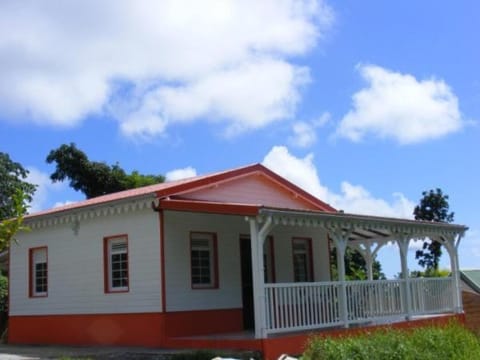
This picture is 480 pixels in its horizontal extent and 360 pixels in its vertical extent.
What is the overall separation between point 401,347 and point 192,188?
755cm

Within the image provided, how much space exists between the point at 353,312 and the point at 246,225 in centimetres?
354

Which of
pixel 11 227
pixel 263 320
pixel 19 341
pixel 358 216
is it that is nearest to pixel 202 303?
pixel 263 320

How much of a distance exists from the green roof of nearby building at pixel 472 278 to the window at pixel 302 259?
9.64 meters

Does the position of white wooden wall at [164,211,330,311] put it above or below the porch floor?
above

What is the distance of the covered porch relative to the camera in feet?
47.5

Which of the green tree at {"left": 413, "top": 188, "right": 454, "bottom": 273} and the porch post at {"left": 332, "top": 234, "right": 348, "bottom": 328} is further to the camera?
the green tree at {"left": 413, "top": 188, "right": 454, "bottom": 273}

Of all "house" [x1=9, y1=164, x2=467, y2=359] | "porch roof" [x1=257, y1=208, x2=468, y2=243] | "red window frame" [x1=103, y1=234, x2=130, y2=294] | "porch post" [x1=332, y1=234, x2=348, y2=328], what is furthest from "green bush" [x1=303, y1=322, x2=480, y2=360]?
"red window frame" [x1=103, y1=234, x2=130, y2=294]

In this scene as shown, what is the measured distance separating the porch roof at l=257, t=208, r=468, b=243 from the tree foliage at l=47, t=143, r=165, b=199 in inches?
724

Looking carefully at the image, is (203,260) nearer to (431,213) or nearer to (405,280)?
(405,280)

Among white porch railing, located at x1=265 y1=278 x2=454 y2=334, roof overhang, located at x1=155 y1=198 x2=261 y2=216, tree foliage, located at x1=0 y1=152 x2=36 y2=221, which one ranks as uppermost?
tree foliage, located at x1=0 y1=152 x2=36 y2=221

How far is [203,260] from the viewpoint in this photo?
17.1 meters

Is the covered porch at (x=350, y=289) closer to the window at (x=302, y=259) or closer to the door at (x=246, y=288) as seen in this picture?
the door at (x=246, y=288)

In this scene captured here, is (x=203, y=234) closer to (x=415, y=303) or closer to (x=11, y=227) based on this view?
(x=415, y=303)

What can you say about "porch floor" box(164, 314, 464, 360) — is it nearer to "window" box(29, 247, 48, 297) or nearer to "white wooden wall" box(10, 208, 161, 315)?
"white wooden wall" box(10, 208, 161, 315)
